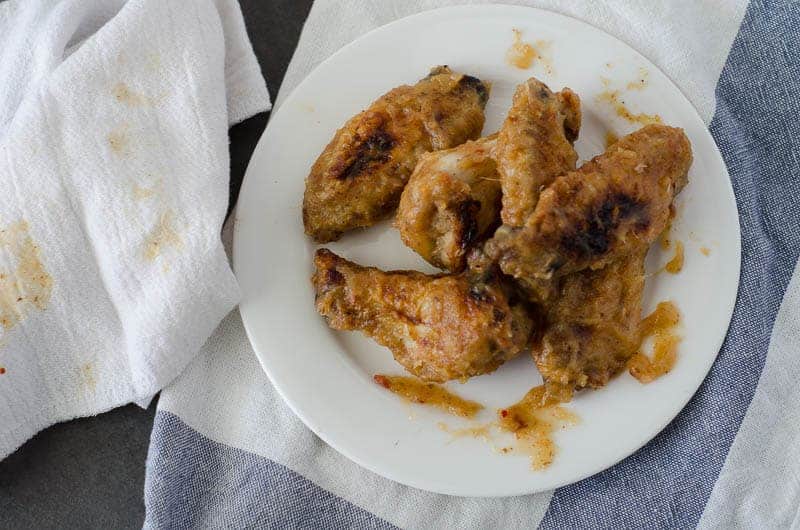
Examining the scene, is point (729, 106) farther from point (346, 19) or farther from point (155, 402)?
point (155, 402)

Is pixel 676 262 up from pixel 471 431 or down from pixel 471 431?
up

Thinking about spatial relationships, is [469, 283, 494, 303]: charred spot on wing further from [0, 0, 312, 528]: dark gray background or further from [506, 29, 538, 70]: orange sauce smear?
[0, 0, 312, 528]: dark gray background

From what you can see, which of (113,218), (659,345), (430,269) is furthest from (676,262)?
(113,218)

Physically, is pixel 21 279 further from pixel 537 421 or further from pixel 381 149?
pixel 537 421

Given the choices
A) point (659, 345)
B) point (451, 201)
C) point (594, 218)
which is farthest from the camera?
point (659, 345)

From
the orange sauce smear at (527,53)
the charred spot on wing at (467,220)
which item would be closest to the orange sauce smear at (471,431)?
the charred spot on wing at (467,220)
